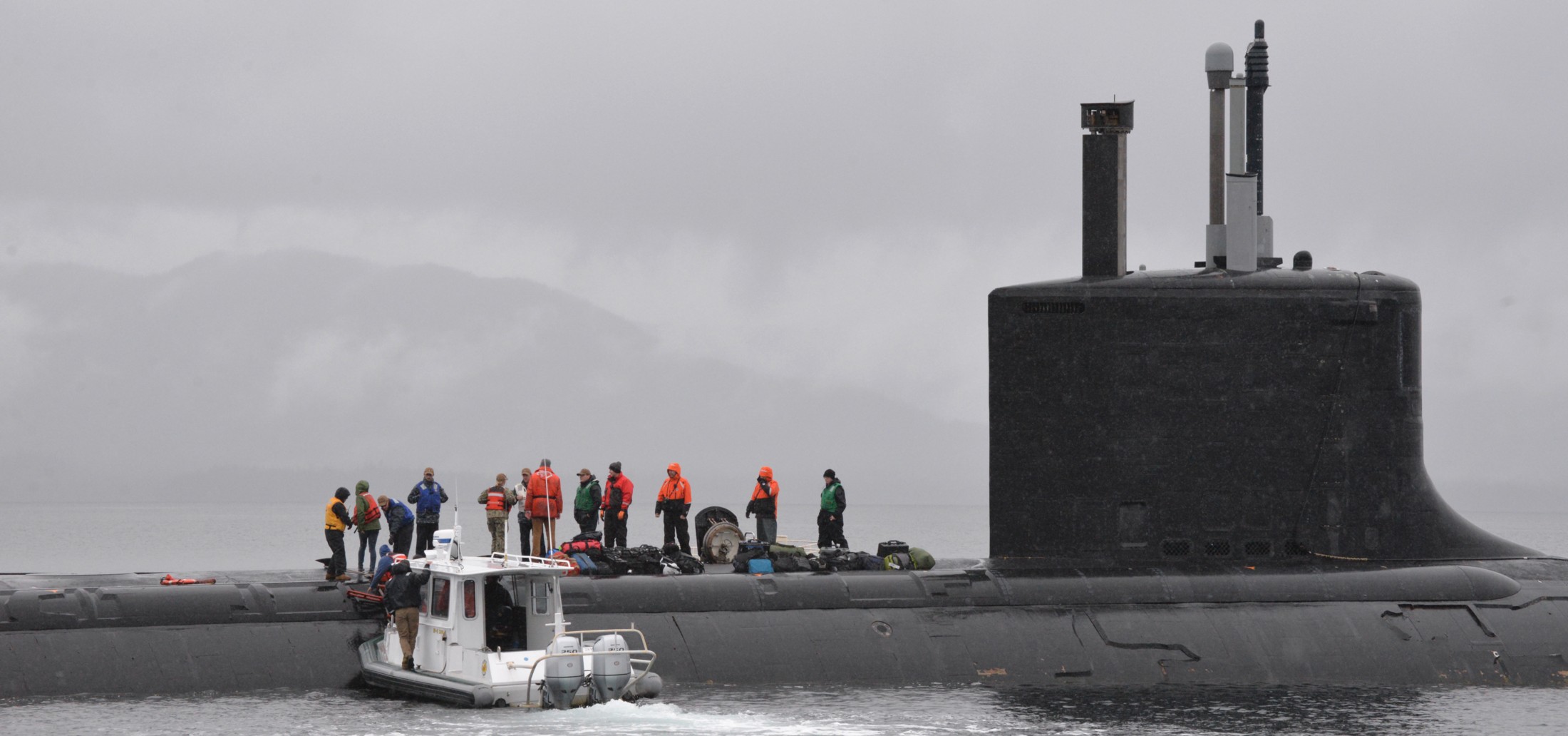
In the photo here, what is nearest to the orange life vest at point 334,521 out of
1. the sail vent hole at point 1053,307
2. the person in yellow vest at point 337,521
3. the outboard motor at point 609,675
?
the person in yellow vest at point 337,521

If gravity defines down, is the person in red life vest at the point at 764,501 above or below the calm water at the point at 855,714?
above

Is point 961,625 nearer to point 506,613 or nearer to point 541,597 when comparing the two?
point 541,597

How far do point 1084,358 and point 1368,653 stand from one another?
4.80 m

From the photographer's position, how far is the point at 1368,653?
22250mm

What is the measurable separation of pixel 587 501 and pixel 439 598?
6.09 meters

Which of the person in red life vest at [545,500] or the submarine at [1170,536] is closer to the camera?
the submarine at [1170,536]

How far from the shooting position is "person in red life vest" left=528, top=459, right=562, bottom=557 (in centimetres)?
2621

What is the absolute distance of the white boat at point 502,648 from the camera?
19453mm

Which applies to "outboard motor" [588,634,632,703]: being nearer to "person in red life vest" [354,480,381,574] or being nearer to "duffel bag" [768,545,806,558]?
"duffel bag" [768,545,806,558]

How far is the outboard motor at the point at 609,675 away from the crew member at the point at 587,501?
24.4 ft

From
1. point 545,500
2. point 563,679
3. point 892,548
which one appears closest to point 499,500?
point 545,500

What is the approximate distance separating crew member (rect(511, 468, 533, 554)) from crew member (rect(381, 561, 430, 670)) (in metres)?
5.72

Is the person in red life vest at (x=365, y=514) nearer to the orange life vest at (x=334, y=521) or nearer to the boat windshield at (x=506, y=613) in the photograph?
the orange life vest at (x=334, y=521)

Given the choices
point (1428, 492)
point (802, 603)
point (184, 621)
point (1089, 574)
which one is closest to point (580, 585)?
point (802, 603)
